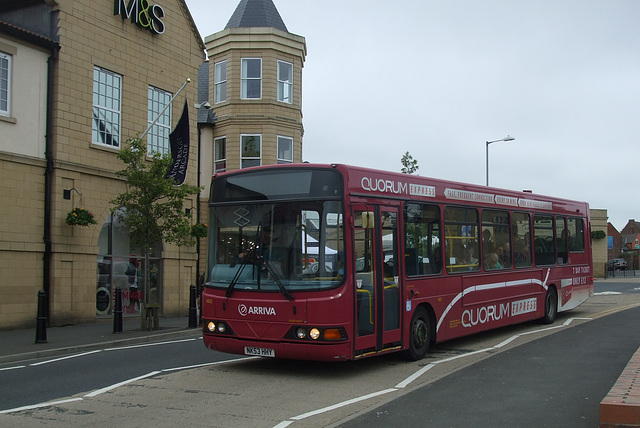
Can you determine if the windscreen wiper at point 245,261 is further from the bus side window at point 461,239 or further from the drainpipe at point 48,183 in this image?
A: the drainpipe at point 48,183

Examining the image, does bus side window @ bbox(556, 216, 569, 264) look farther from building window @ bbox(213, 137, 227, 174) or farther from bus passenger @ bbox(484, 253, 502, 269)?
building window @ bbox(213, 137, 227, 174)

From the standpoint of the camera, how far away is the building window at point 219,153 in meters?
30.7

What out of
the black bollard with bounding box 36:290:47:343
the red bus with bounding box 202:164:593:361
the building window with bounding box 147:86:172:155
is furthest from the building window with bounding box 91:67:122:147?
the red bus with bounding box 202:164:593:361

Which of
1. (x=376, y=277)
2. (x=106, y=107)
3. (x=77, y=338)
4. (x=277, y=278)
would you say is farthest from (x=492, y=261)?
(x=106, y=107)

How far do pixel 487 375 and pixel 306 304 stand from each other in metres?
2.78

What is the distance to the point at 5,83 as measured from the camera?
1781 cm

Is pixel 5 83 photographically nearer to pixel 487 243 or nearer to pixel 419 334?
pixel 487 243

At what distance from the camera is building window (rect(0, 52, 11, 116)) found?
17688 millimetres

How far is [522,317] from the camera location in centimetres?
1487

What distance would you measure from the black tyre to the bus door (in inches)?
287

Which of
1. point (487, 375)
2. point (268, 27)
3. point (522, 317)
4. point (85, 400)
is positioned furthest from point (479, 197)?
point (268, 27)

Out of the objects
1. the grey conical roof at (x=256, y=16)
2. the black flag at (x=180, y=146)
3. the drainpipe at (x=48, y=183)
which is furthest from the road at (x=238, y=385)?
the grey conical roof at (x=256, y=16)

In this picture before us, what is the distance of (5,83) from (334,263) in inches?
506

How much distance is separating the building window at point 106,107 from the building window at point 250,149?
9.30m
